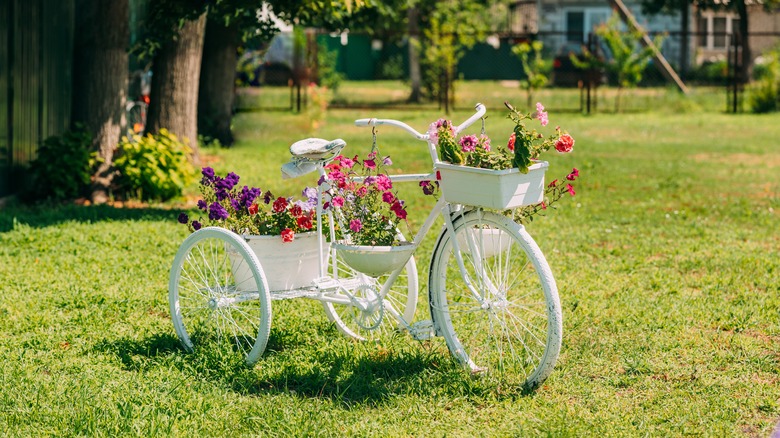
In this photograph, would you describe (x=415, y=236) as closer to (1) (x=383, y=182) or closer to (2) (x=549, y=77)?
(1) (x=383, y=182)

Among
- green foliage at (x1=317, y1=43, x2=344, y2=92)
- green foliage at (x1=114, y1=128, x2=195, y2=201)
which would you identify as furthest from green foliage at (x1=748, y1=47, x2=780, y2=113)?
green foliage at (x1=114, y1=128, x2=195, y2=201)

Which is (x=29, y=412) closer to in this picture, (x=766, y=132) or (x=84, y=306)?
(x=84, y=306)

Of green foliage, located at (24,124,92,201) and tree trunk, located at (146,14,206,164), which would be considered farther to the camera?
tree trunk, located at (146,14,206,164)

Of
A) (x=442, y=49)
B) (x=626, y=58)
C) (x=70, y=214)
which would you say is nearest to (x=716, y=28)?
(x=626, y=58)

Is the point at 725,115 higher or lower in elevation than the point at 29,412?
higher

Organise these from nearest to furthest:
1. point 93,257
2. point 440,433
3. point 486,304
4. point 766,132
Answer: point 440,433, point 486,304, point 93,257, point 766,132

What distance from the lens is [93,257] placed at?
823 centimetres

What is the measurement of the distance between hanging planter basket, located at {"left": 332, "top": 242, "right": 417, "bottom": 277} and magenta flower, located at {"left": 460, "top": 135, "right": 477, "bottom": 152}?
0.59 meters

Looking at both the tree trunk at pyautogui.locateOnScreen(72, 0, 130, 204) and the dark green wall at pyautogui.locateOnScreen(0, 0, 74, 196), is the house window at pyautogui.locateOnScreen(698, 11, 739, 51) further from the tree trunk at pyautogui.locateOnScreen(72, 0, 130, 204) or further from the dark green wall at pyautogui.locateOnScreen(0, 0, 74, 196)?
the tree trunk at pyautogui.locateOnScreen(72, 0, 130, 204)

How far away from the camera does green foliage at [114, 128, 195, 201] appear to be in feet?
36.5

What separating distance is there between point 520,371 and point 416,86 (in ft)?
80.1

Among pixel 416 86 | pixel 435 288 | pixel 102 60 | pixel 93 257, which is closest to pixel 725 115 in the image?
pixel 416 86

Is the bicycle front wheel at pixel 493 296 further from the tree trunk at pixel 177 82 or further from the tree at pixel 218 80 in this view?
the tree at pixel 218 80

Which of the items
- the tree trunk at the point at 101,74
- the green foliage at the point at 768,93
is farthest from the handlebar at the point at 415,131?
the green foliage at the point at 768,93
